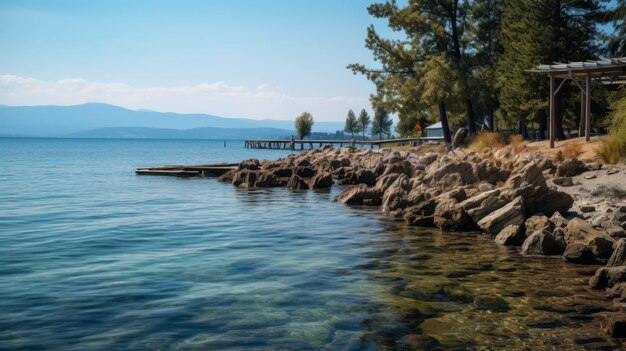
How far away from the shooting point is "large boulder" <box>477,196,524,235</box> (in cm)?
1293

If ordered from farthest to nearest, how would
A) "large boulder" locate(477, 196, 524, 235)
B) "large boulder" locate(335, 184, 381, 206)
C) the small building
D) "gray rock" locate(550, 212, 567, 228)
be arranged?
the small building → "large boulder" locate(335, 184, 381, 206) → "large boulder" locate(477, 196, 524, 235) → "gray rock" locate(550, 212, 567, 228)

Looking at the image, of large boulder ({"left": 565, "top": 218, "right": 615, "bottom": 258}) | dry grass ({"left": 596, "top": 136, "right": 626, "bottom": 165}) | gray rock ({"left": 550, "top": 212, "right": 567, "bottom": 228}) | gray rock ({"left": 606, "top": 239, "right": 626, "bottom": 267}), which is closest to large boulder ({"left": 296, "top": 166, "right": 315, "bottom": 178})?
dry grass ({"left": 596, "top": 136, "right": 626, "bottom": 165})

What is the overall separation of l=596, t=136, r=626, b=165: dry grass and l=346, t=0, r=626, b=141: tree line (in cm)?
1418

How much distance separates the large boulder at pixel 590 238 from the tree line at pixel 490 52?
943 inches

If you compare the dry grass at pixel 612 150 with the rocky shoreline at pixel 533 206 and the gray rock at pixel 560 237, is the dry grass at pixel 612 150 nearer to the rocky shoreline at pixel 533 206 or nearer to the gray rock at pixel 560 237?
the rocky shoreline at pixel 533 206

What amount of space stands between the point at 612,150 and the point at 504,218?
28.4 feet

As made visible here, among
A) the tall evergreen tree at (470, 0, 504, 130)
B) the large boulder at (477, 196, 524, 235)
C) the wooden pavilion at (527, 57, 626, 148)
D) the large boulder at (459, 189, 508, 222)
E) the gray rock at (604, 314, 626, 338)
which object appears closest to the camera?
the gray rock at (604, 314, 626, 338)

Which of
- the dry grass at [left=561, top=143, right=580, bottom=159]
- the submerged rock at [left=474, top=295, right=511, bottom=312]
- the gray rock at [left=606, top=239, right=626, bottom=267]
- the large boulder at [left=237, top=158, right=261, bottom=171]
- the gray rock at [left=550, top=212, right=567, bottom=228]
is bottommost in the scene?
the submerged rock at [left=474, top=295, right=511, bottom=312]

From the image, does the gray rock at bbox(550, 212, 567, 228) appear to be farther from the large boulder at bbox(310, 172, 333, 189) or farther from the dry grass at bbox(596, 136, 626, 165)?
the large boulder at bbox(310, 172, 333, 189)

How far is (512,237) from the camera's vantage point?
40.8ft

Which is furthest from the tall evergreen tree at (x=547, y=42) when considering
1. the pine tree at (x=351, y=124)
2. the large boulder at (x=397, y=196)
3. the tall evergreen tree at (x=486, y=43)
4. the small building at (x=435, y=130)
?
the pine tree at (x=351, y=124)

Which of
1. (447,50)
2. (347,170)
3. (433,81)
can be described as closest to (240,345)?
(347,170)

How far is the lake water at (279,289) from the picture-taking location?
7.01 meters

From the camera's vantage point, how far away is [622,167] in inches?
695
